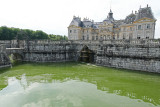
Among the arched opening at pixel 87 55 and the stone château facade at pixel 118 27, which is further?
the stone château facade at pixel 118 27

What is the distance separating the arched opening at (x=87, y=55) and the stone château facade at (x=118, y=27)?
63.1ft

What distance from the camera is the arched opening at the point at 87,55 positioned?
1759cm

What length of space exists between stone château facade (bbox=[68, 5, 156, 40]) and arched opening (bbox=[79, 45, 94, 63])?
19.2 meters

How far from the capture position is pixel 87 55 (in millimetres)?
18000

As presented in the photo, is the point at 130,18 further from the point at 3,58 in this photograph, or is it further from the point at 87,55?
the point at 3,58

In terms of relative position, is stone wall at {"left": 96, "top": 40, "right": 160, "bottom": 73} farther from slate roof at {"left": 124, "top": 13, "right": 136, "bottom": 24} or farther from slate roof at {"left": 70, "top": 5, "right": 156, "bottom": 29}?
slate roof at {"left": 124, "top": 13, "right": 136, "bottom": 24}

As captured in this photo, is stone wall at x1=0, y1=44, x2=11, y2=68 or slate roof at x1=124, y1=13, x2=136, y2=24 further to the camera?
slate roof at x1=124, y1=13, x2=136, y2=24

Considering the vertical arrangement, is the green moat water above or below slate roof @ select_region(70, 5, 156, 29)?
below

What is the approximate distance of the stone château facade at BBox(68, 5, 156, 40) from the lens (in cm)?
2725

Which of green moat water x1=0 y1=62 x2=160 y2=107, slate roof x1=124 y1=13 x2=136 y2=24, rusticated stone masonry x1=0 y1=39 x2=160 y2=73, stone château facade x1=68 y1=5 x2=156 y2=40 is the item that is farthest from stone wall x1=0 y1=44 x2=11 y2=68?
slate roof x1=124 y1=13 x2=136 y2=24

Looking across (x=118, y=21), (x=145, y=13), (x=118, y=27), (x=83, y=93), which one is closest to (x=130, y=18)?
(x=118, y=21)

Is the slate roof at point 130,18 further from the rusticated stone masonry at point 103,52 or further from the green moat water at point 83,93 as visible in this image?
the green moat water at point 83,93

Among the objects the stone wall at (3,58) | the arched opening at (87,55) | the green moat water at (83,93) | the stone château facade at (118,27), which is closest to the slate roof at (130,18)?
the stone château facade at (118,27)

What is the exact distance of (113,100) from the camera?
6801 mm
